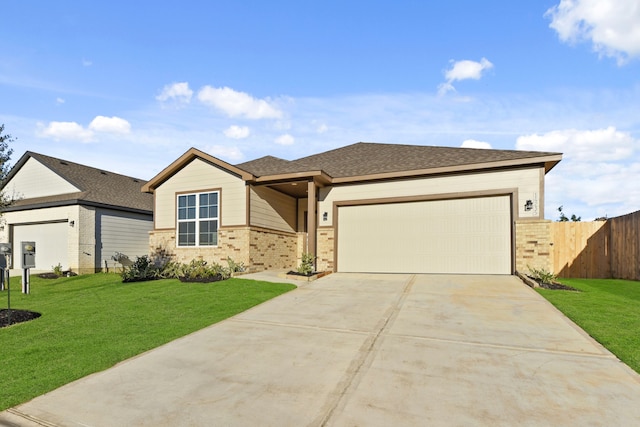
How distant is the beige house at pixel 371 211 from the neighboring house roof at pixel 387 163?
43 mm

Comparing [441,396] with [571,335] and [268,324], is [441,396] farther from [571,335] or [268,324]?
[268,324]

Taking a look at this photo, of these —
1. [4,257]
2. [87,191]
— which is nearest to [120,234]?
[87,191]

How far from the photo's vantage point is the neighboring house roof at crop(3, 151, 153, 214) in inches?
669

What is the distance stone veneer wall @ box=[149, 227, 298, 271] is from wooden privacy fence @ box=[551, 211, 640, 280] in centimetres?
1080

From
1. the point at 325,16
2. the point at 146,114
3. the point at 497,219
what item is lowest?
the point at 497,219

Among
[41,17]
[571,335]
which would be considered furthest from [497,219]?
[41,17]

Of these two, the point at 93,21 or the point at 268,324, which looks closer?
the point at 268,324

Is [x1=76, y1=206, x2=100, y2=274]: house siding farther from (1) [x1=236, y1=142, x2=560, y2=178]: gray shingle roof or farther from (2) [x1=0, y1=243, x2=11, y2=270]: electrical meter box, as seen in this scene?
(2) [x1=0, y1=243, x2=11, y2=270]: electrical meter box

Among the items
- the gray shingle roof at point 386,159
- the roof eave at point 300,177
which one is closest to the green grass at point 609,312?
the gray shingle roof at point 386,159

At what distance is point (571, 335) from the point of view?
17.0 ft

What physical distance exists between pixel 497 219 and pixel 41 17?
15.2 m

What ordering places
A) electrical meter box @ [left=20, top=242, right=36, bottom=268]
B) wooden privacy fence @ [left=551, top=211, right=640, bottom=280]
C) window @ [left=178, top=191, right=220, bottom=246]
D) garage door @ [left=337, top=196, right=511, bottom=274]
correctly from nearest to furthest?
electrical meter box @ [left=20, top=242, right=36, bottom=268], garage door @ [left=337, top=196, right=511, bottom=274], wooden privacy fence @ [left=551, top=211, right=640, bottom=280], window @ [left=178, top=191, right=220, bottom=246]

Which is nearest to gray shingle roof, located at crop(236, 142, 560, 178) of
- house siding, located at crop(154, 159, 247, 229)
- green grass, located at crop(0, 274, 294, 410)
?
house siding, located at crop(154, 159, 247, 229)

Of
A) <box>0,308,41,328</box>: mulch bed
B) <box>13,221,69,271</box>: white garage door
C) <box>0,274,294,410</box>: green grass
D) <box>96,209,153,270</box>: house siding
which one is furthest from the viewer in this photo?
<box>96,209,153,270</box>: house siding
